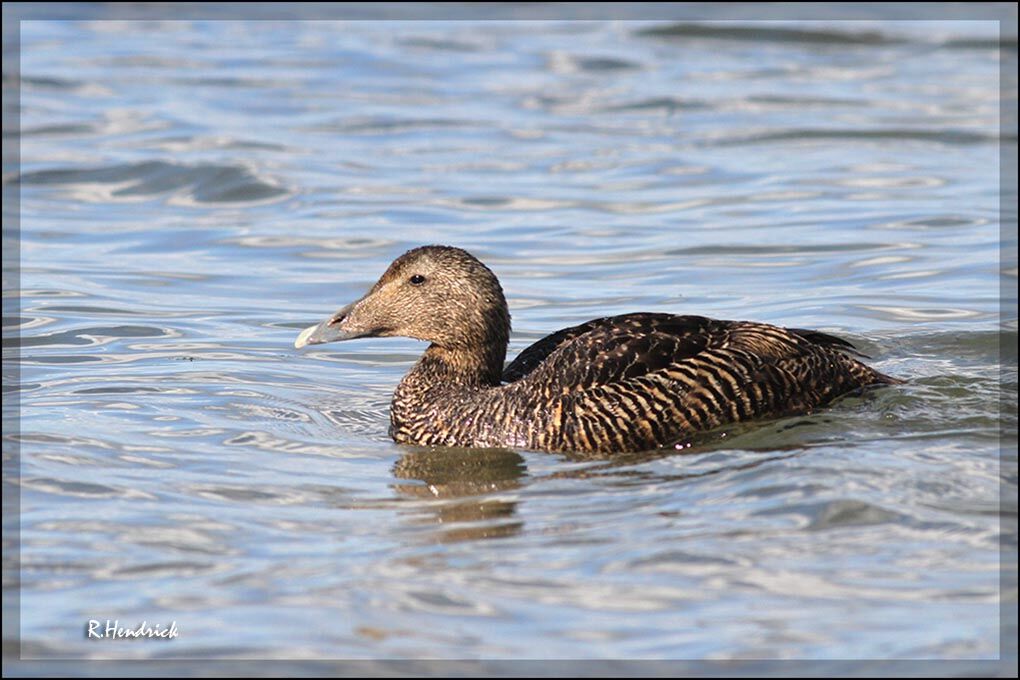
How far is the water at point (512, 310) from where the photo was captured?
19.4 ft

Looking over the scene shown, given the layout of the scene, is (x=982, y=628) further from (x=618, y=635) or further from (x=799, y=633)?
(x=618, y=635)

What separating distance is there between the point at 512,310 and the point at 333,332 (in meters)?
2.95

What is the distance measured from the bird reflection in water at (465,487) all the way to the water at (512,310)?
0.08 feet

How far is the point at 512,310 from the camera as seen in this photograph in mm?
11438

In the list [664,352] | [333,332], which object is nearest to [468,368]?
[333,332]

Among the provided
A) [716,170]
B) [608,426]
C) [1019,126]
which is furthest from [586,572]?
[1019,126]

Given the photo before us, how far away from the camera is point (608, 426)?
792cm

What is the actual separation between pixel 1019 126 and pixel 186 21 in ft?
34.3
